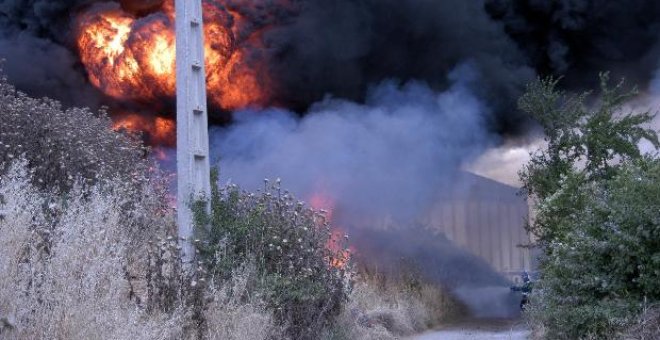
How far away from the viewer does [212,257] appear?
30.9ft

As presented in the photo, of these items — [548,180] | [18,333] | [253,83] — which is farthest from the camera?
[253,83]

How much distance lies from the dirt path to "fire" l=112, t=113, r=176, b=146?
7.58 meters

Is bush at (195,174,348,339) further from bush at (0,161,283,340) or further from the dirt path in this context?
the dirt path

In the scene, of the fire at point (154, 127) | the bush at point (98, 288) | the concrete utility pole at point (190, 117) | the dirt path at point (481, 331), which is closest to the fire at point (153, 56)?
the fire at point (154, 127)

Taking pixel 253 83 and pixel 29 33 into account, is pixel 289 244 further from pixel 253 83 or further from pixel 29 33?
pixel 29 33

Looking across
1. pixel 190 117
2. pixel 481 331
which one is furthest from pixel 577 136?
pixel 190 117

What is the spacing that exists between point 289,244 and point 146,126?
36.4ft

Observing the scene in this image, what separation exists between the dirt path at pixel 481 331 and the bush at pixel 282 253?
4.38m

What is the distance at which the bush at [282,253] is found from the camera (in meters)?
9.15

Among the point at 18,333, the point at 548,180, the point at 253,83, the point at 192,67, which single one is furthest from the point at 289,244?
the point at 253,83

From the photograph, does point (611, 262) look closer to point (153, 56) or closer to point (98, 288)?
point (98, 288)

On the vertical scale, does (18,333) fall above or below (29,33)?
below

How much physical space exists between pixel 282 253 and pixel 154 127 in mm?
11179

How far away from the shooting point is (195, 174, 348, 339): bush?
30.0 ft
